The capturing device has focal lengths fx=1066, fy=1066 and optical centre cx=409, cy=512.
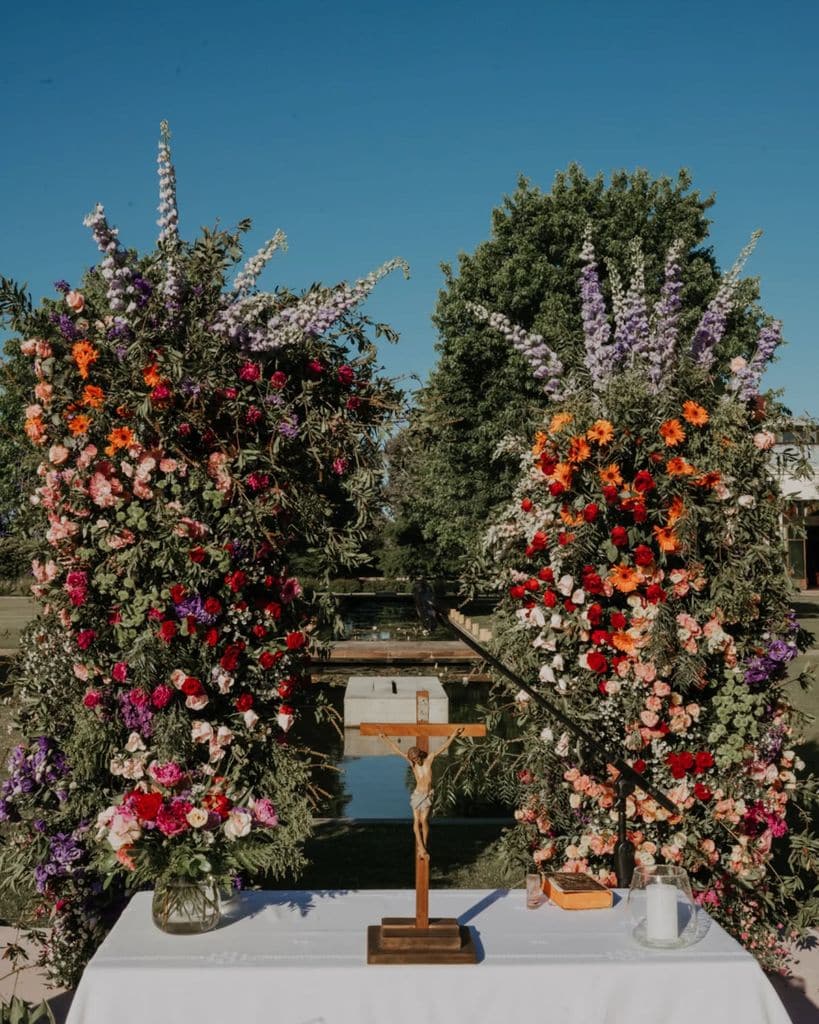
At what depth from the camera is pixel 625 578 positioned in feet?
17.2

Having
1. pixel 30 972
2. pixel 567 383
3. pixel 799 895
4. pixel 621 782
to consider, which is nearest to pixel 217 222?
pixel 567 383

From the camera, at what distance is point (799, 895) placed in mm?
6508

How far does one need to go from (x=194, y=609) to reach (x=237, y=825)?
123 cm

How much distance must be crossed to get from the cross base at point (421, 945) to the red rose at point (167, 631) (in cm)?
188

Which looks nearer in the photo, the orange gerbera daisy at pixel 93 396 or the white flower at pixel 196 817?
the white flower at pixel 196 817

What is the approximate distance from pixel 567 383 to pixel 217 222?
80.0 inches

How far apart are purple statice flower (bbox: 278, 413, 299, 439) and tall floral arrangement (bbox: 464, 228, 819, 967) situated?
1.33m

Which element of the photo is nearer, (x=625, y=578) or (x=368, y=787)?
(x=625, y=578)

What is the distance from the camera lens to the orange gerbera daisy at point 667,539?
16.9 ft

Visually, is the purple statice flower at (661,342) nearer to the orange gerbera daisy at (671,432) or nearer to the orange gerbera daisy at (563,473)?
the orange gerbera daisy at (671,432)

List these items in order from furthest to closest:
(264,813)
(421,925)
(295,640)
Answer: (295,640) → (264,813) → (421,925)

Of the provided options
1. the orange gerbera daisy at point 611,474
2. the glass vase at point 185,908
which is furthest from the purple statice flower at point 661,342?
the glass vase at point 185,908

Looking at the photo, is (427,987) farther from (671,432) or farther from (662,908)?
(671,432)

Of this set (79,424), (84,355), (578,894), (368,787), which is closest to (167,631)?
(79,424)
